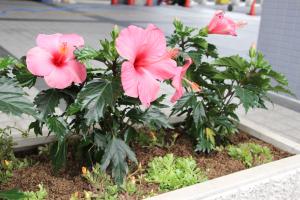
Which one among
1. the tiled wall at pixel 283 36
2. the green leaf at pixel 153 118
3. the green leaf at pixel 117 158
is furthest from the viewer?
the tiled wall at pixel 283 36

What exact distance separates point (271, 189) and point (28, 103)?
1118mm

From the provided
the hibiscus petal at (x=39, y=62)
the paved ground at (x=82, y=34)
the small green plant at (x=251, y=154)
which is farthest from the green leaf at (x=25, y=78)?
the paved ground at (x=82, y=34)

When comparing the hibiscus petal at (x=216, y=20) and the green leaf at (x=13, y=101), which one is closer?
the green leaf at (x=13, y=101)

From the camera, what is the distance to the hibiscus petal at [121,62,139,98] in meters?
1.24

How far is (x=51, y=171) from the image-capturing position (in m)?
1.72

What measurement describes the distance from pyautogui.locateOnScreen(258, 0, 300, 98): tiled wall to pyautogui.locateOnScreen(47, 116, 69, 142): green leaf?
11.2 ft

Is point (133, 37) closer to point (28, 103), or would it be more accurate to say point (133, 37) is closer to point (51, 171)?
point (28, 103)

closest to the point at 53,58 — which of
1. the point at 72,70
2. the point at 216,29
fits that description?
the point at 72,70

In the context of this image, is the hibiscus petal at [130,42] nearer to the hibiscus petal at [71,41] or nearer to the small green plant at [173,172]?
the hibiscus petal at [71,41]

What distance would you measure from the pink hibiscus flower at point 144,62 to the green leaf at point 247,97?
57 centimetres

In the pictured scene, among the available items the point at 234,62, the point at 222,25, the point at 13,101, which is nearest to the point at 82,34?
the point at 234,62

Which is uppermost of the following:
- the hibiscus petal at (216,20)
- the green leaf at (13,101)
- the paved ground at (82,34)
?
the hibiscus petal at (216,20)

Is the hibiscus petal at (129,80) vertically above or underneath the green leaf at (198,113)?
above

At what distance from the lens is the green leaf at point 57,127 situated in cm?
136
